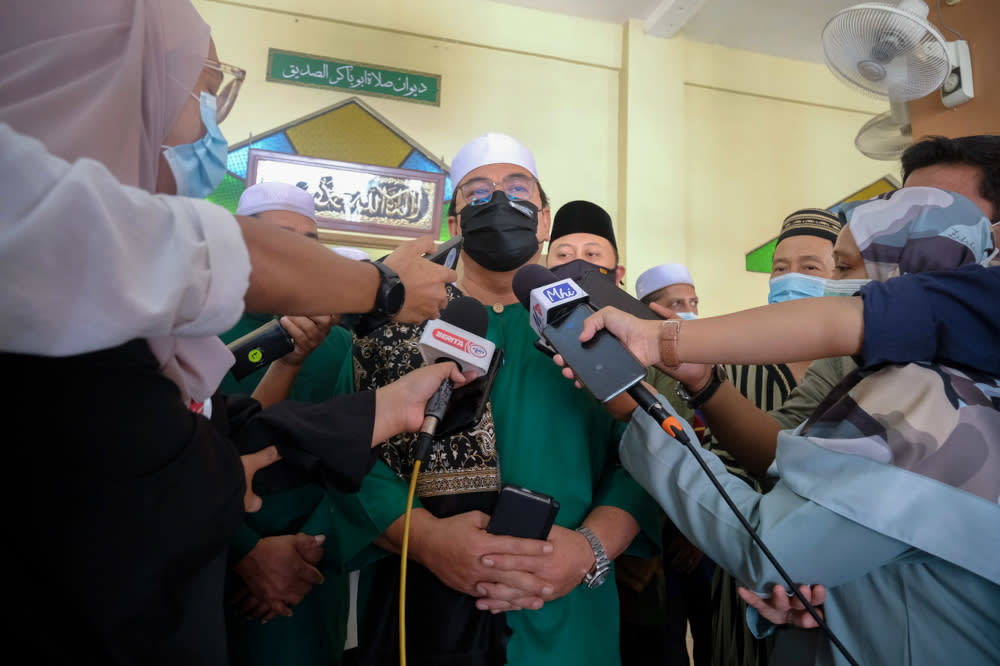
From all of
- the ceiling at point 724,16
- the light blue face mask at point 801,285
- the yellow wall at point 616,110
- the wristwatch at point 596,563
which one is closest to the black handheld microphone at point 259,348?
the wristwatch at point 596,563

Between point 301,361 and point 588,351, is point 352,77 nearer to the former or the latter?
point 301,361

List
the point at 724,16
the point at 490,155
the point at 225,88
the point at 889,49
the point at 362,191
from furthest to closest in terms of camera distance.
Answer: the point at 724,16 → the point at 362,191 → the point at 889,49 → the point at 490,155 → the point at 225,88

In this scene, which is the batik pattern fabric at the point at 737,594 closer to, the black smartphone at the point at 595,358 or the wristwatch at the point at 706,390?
the wristwatch at the point at 706,390

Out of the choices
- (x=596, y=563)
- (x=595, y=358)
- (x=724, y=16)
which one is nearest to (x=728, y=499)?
(x=595, y=358)

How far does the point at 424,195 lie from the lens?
14.4 ft

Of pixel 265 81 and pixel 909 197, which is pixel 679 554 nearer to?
pixel 909 197

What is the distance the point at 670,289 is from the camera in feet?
10.00

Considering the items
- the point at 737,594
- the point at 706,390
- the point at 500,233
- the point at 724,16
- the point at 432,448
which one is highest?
the point at 724,16

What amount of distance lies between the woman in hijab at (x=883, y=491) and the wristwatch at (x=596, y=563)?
23 centimetres

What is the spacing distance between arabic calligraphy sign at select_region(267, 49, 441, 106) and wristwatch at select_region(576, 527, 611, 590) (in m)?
4.05

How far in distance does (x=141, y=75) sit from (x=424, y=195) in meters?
3.77

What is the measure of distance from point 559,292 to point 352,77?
4.01 meters

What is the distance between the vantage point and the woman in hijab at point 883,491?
0.80m

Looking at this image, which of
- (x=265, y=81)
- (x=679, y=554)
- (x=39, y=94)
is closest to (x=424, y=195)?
(x=265, y=81)
